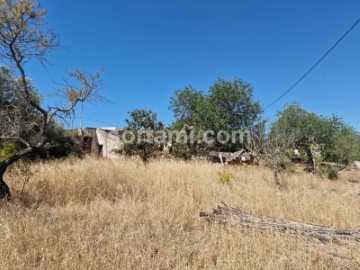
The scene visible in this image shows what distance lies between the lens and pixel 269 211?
5.05 m

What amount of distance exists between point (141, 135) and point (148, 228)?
8.92m

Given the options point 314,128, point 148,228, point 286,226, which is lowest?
point 148,228

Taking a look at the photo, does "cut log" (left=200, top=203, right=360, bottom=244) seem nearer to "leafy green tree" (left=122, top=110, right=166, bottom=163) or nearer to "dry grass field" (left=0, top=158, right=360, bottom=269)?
"dry grass field" (left=0, top=158, right=360, bottom=269)

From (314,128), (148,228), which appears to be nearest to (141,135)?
(148,228)

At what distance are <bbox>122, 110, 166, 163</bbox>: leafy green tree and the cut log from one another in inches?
322

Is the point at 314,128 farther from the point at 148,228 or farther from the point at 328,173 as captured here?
the point at 148,228

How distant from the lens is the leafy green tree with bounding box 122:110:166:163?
12.5 meters

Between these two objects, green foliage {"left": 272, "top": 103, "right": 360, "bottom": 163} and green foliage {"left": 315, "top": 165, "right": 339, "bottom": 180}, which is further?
green foliage {"left": 272, "top": 103, "right": 360, "bottom": 163}

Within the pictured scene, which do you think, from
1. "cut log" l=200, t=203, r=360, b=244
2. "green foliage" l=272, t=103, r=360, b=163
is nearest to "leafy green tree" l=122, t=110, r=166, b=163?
"cut log" l=200, t=203, r=360, b=244

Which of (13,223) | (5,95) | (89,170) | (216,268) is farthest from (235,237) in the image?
(5,95)

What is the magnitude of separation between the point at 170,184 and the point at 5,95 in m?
9.86

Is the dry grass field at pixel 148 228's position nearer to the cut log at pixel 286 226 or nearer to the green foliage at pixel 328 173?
the cut log at pixel 286 226

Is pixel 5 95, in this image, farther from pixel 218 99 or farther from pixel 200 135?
pixel 218 99

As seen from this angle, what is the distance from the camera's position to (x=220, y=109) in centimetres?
2398
